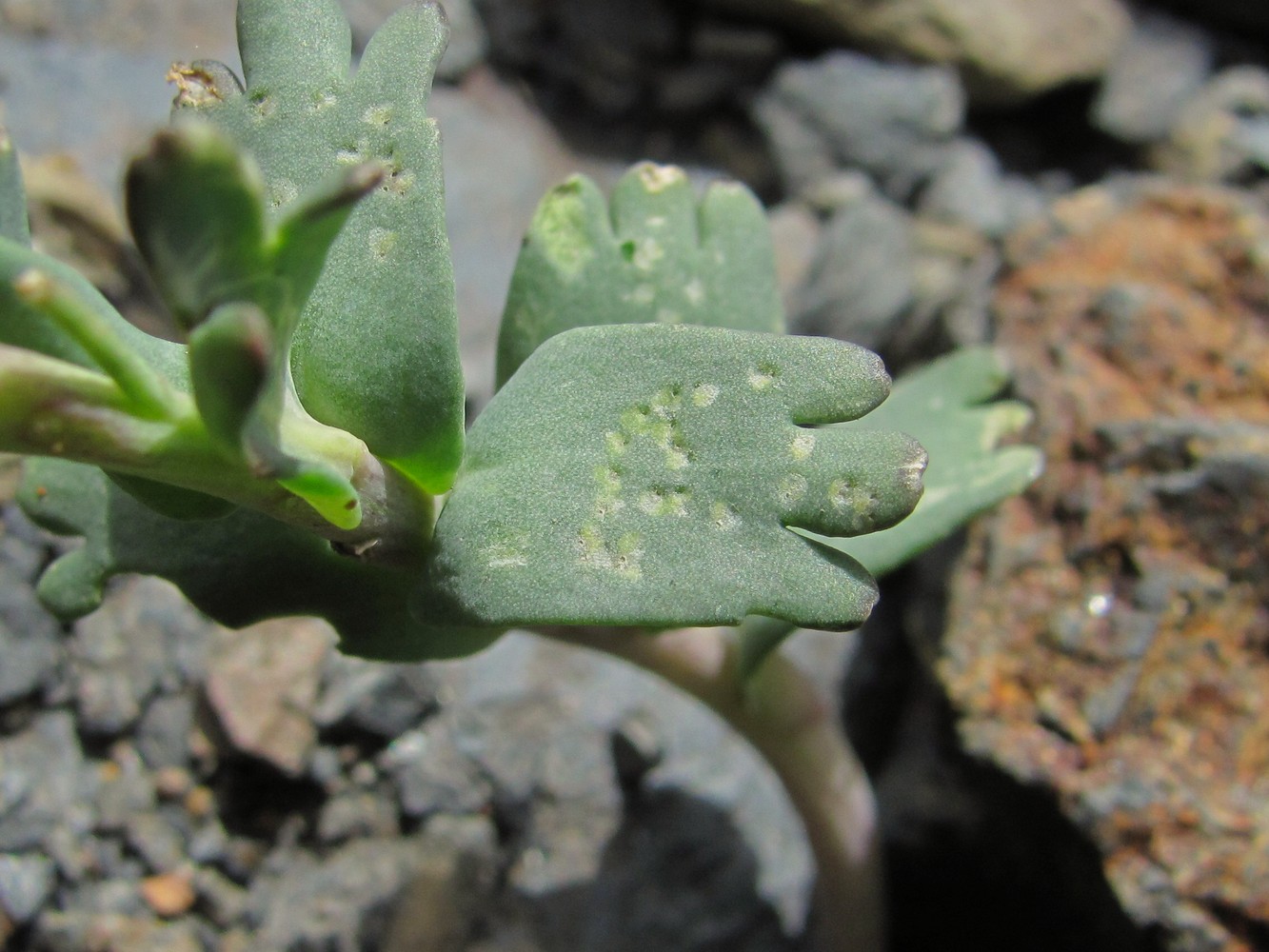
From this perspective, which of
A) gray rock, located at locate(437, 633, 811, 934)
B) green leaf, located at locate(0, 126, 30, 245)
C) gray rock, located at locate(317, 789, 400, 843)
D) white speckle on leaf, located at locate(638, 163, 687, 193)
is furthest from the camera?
gray rock, located at locate(437, 633, 811, 934)

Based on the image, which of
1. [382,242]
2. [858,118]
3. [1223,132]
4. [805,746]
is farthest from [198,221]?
[1223,132]

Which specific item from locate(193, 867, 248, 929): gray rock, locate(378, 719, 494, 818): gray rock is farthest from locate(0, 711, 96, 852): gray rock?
locate(378, 719, 494, 818): gray rock

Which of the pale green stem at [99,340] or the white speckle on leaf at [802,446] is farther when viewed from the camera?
the white speckle on leaf at [802,446]

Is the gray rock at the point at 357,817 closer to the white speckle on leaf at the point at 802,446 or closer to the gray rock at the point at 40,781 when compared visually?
the gray rock at the point at 40,781

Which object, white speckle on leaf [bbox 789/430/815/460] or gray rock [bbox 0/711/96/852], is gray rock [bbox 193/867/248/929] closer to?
gray rock [bbox 0/711/96/852]

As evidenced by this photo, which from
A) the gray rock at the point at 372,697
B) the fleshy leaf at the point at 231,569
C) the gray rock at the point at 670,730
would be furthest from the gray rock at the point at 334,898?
the fleshy leaf at the point at 231,569

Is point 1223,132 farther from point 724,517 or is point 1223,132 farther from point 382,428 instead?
point 382,428
